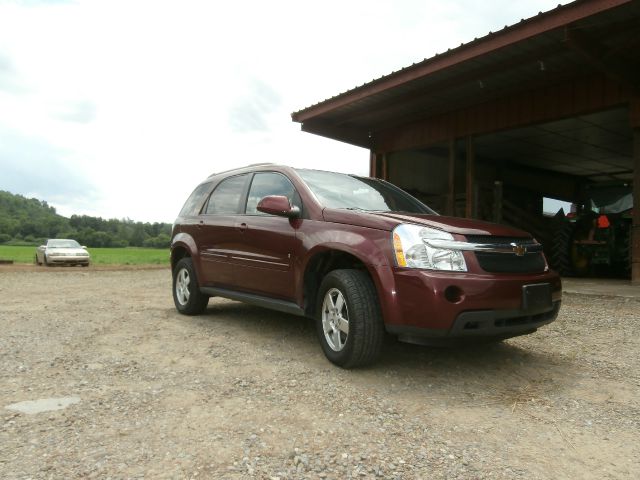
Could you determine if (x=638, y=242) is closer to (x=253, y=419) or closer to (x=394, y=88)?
(x=394, y=88)

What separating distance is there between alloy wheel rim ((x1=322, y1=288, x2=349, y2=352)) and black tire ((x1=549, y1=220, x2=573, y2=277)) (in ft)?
26.9

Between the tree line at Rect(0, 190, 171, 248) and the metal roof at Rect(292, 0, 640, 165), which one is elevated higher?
the metal roof at Rect(292, 0, 640, 165)

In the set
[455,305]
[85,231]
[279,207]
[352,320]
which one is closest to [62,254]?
[279,207]

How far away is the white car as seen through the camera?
68.8 ft

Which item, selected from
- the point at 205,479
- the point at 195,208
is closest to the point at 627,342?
the point at 205,479

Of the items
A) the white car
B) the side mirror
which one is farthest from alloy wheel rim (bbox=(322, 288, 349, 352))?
the white car

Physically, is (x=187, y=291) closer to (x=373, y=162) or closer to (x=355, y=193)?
(x=355, y=193)

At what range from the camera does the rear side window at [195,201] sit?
5.80 metres

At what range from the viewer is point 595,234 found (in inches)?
395

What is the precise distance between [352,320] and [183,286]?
3173mm

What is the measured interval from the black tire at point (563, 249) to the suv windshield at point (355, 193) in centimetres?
689

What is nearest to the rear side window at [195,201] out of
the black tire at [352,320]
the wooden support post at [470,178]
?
the black tire at [352,320]

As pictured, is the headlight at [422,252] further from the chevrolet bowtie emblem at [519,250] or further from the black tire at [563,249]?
the black tire at [563,249]

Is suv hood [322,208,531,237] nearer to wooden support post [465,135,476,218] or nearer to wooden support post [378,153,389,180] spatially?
wooden support post [465,135,476,218]
